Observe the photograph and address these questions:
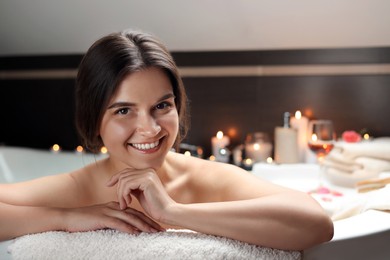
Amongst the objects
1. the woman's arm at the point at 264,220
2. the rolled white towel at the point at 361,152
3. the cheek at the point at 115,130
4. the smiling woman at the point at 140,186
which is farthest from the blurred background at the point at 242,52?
the woman's arm at the point at 264,220

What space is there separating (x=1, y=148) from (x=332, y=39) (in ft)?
6.94

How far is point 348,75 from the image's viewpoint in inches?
122

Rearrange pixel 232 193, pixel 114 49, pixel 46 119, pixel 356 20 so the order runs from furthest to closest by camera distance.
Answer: pixel 46 119
pixel 356 20
pixel 232 193
pixel 114 49

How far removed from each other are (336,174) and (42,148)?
223 centimetres

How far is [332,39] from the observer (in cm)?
295

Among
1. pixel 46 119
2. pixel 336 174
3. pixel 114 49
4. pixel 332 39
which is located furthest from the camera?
pixel 46 119

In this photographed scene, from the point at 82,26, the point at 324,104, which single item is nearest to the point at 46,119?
the point at 82,26

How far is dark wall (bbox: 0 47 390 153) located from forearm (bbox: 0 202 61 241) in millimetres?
2144

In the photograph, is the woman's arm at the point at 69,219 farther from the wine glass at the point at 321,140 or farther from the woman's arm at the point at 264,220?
the wine glass at the point at 321,140

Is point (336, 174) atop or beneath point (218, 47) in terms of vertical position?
beneath

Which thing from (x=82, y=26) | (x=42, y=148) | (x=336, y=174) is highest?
(x=82, y=26)

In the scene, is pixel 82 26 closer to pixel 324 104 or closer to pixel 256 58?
pixel 256 58

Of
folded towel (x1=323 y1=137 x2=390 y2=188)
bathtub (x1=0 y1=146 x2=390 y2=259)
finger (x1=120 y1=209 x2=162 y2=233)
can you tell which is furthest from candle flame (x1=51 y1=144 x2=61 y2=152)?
finger (x1=120 y1=209 x2=162 y2=233)

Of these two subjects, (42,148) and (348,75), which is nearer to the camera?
(348,75)
